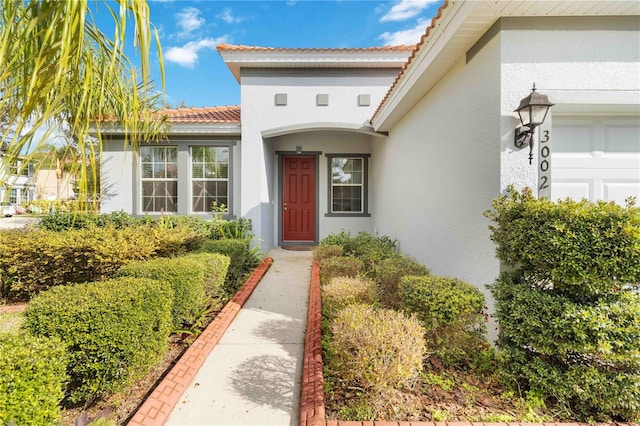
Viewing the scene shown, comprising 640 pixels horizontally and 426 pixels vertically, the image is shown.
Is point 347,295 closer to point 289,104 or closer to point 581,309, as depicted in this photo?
point 581,309

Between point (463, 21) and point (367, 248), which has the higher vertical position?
point (463, 21)

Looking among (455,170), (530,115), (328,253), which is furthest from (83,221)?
(530,115)

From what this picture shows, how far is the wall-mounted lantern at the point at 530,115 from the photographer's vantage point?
105 inches

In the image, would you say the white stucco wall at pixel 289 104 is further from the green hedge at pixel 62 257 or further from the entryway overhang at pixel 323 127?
the green hedge at pixel 62 257

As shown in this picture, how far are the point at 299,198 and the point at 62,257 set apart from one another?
6116 mm

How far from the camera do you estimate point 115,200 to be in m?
8.29

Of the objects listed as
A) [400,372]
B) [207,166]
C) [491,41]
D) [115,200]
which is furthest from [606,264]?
[115,200]

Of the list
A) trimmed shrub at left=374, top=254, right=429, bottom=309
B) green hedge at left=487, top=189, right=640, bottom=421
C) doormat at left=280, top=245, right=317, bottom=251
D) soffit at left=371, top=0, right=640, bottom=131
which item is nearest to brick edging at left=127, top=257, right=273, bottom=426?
trimmed shrub at left=374, top=254, right=429, bottom=309

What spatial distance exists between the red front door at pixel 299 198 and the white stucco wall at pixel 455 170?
396cm

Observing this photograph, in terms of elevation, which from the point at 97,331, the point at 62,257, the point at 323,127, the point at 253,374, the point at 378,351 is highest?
A: the point at 323,127

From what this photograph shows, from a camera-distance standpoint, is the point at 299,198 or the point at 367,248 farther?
the point at 299,198

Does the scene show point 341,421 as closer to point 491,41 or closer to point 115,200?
point 491,41

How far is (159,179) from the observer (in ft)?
27.6

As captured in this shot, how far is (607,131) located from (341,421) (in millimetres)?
3985
